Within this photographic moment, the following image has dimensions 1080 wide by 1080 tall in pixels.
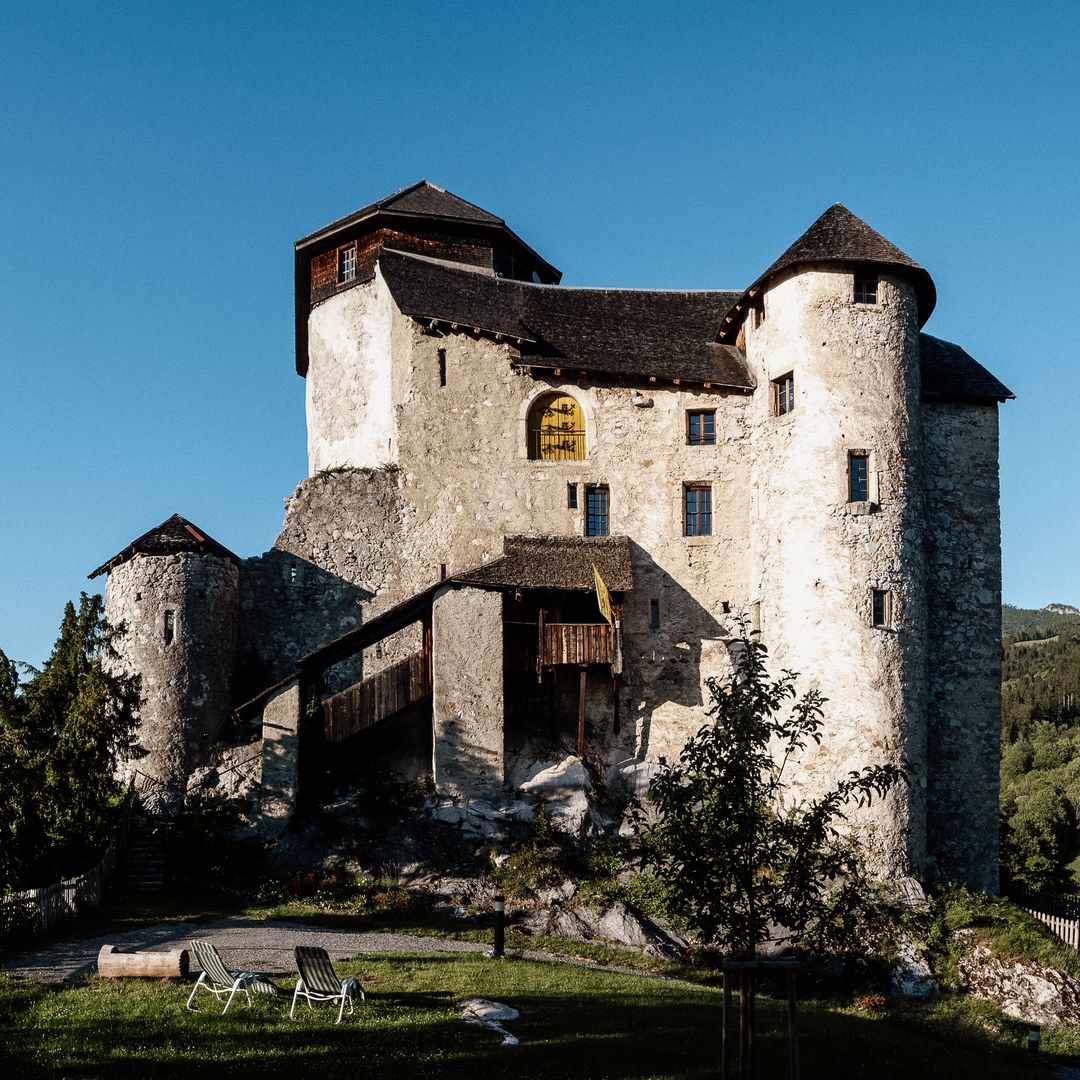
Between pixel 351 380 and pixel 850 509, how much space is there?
16.8 meters

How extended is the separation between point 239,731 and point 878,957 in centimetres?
1750

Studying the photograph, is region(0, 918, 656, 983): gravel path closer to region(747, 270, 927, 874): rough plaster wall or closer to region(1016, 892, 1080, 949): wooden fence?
region(747, 270, 927, 874): rough plaster wall

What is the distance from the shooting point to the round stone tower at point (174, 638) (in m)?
35.2

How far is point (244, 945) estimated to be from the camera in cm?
2403

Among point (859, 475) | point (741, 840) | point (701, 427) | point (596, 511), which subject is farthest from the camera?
point (701, 427)

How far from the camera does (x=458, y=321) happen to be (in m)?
39.2

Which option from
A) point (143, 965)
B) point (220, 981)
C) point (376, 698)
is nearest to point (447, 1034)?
point (220, 981)

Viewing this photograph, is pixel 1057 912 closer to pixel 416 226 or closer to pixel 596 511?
pixel 596 511

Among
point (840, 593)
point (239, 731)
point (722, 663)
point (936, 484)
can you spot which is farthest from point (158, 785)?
point (936, 484)

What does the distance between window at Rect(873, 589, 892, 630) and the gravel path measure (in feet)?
39.7

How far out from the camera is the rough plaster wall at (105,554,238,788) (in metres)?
35.2

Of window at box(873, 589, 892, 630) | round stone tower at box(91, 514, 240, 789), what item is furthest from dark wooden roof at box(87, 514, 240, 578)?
window at box(873, 589, 892, 630)

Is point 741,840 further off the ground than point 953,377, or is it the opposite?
point 953,377

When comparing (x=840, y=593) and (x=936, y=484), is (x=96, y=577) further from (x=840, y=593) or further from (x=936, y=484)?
(x=936, y=484)
